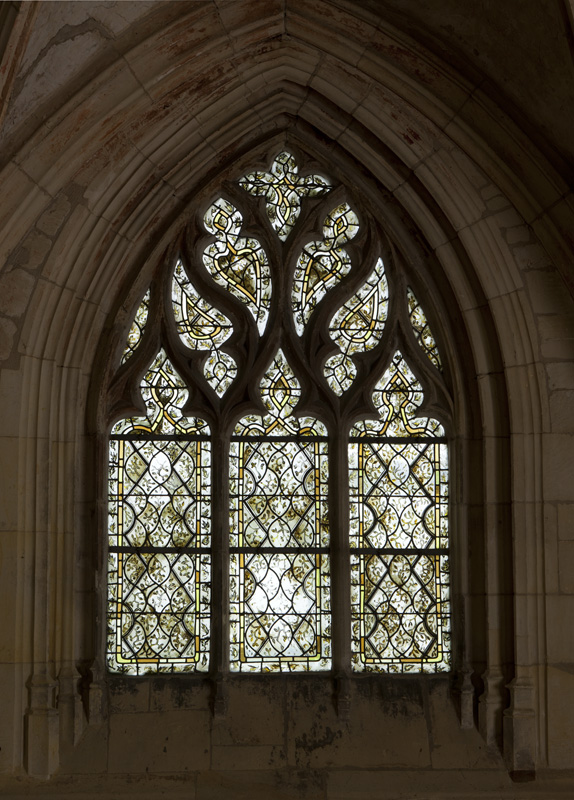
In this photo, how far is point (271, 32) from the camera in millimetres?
5008

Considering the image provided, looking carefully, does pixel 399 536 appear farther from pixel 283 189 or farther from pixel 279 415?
pixel 283 189

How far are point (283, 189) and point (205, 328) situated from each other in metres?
0.90

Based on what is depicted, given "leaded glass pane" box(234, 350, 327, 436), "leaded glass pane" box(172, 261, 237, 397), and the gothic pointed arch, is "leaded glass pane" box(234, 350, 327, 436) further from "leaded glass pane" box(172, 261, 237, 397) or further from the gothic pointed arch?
"leaded glass pane" box(172, 261, 237, 397)

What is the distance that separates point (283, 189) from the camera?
551cm

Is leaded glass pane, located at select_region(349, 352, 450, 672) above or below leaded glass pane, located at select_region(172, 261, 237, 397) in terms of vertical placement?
below

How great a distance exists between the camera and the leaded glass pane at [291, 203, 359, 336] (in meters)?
5.47

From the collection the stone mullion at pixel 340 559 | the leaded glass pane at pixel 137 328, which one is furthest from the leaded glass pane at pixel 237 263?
the stone mullion at pixel 340 559

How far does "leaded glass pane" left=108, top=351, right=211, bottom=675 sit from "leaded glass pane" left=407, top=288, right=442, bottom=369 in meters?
1.30

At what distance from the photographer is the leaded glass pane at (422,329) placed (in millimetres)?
5461
